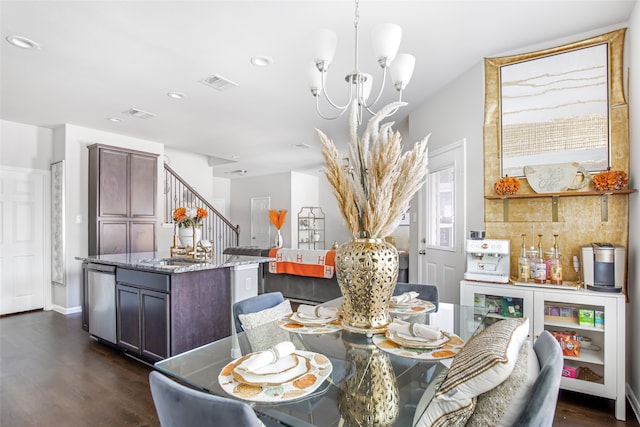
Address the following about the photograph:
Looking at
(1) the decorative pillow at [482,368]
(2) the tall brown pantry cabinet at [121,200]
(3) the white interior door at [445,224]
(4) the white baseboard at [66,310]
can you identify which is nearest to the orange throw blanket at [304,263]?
(3) the white interior door at [445,224]

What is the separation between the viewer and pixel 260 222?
9.38m

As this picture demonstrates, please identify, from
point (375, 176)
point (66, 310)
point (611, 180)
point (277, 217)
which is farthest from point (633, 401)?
point (277, 217)

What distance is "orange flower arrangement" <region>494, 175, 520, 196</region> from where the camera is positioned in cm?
275

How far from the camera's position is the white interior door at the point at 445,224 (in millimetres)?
3334

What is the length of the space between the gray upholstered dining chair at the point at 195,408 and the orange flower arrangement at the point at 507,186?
2.68 meters

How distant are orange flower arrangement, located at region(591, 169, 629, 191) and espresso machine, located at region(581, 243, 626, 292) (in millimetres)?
411

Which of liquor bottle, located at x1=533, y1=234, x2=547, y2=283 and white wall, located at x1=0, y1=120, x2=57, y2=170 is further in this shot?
white wall, located at x1=0, y1=120, x2=57, y2=170

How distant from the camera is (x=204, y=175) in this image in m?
7.67

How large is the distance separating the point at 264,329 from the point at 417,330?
0.67m

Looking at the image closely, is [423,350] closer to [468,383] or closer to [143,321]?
[468,383]

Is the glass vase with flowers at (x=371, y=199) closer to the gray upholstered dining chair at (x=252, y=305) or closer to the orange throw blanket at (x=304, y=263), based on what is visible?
the gray upholstered dining chair at (x=252, y=305)

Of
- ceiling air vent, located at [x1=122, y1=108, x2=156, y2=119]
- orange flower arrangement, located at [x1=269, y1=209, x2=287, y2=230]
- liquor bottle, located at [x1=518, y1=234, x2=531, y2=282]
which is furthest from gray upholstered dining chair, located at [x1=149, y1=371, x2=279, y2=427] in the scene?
orange flower arrangement, located at [x1=269, y1=209, x2=287, y2=230]

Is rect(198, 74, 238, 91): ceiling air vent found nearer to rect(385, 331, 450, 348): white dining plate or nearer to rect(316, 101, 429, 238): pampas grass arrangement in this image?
rect(316, 101, 429, 238): pampas grass arrangement

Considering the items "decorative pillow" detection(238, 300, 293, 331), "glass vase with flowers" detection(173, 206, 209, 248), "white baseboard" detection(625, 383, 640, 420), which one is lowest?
"white baseboard" detection(625, 383, 640, 420)
